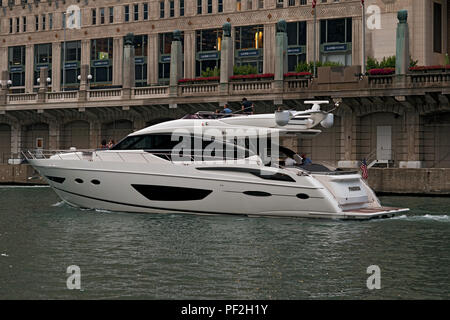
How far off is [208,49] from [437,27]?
21383mm

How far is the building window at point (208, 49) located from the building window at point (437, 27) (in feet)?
Result: 64.9

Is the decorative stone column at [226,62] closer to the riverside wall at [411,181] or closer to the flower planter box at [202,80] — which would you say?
the flower planter box at [202,80]

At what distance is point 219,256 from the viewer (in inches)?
674

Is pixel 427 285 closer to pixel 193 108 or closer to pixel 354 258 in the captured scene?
pixel 354 258

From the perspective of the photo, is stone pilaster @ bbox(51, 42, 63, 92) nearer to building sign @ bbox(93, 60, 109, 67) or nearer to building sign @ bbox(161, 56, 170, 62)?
building sign @ bbox(93, 60, 109, 67)

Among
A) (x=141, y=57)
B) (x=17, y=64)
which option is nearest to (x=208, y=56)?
(x=141, y=57)

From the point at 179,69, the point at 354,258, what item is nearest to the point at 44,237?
→ the point at 354,258

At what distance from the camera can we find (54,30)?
79312mm

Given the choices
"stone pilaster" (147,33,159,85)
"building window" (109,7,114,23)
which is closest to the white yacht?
"stone pilaster" (147,33,159,85)

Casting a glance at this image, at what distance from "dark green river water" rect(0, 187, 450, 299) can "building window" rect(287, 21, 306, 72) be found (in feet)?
138

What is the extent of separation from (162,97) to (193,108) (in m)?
2.31

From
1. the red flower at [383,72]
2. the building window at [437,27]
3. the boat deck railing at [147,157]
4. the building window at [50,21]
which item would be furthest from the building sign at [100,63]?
the boat deck railing at [147,157]

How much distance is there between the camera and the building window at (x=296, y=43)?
6681 cm

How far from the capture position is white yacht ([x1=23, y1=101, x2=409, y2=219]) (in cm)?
2348
